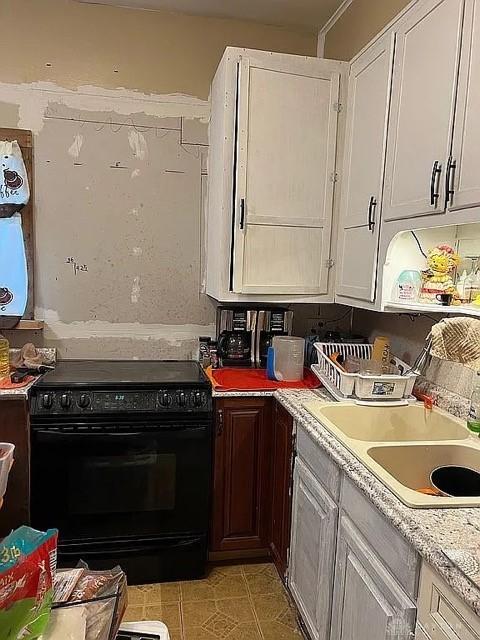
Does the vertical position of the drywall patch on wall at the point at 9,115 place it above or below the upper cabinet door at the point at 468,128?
above

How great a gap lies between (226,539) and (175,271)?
4.80ft

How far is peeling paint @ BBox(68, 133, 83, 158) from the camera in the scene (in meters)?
2.86

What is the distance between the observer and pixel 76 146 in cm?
287

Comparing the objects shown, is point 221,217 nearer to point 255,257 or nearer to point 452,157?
point 255,257

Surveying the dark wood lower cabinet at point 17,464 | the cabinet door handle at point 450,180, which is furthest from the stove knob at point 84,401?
the cabinet door handle at point 450,180

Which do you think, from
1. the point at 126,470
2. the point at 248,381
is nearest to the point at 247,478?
the point at 248,381

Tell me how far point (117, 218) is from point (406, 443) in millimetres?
1967

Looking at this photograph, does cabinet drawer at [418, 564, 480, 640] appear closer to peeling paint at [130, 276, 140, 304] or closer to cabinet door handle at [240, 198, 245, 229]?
cabinet door handle at [240, 198, 245, 229]

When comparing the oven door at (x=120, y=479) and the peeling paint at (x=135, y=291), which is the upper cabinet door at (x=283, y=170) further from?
the oven door at (x=120, y=479)

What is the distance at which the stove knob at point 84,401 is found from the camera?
2.40 metres

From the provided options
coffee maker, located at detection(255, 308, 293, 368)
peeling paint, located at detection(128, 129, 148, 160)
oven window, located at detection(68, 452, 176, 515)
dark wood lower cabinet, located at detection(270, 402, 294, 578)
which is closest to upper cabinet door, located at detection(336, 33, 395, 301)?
coffee maker, located at detection(255, 308, 293, 368)

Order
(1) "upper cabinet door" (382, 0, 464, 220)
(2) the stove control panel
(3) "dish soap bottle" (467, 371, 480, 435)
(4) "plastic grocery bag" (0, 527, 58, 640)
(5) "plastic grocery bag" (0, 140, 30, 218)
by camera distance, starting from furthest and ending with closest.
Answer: (5) "plastic grocery bag" (0, 140, 30, 218) → (2) the stove control panel → (3) "dish soap bottle" (467, 371, 480, 435) → (1) "upper cabinet door" (382, 0, 464, 220) → (4) "plastic grocery bag" (0, 527, 58, 640)

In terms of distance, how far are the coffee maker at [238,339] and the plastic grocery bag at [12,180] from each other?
1.23 meters

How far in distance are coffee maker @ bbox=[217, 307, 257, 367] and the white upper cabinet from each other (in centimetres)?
26
